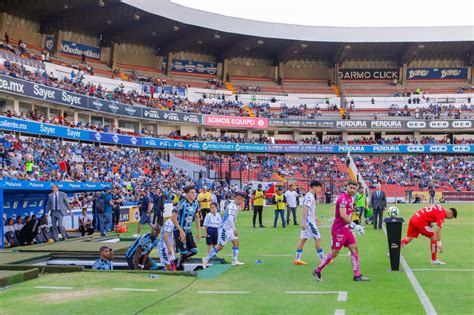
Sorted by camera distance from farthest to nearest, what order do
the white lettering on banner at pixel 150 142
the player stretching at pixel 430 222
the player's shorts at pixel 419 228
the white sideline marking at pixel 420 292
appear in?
the white lettering on banner at pixel 150 142 < the player's shorts at pixel 419 228 < the player stretching at pixel 430 222 < the white sideline marking at pixel 420 292

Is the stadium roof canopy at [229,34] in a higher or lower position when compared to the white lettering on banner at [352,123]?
higher

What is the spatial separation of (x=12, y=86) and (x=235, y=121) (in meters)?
30.4

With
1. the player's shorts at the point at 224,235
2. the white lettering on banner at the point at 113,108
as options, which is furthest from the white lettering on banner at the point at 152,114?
the player's shorts at the point at 224,235

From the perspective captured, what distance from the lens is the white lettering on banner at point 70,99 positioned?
145 ft

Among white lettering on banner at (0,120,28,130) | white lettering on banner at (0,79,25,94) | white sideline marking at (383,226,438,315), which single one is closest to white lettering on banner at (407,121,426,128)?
white lettering on banner at (0,79,25,94)

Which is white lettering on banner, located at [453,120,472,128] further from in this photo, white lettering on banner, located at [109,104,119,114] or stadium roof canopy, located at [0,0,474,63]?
white lettering on banner, located at [109,104,119,114]

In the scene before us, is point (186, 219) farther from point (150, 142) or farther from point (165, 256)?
point (150, 142)

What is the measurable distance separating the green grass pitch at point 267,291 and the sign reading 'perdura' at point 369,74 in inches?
2557

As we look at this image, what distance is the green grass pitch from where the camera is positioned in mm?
7965

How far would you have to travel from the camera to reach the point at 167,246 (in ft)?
37.7

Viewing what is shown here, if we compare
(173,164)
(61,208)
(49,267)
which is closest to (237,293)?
(49,267)

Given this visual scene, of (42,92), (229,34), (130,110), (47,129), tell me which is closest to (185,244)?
(47,129)

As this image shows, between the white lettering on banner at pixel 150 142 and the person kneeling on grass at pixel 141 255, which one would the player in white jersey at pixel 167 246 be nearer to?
the person kneeling on grass at pixel 141 255

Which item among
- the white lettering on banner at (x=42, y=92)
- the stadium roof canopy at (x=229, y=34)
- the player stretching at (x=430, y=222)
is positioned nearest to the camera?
the player stretching at (x=430, y=222)
